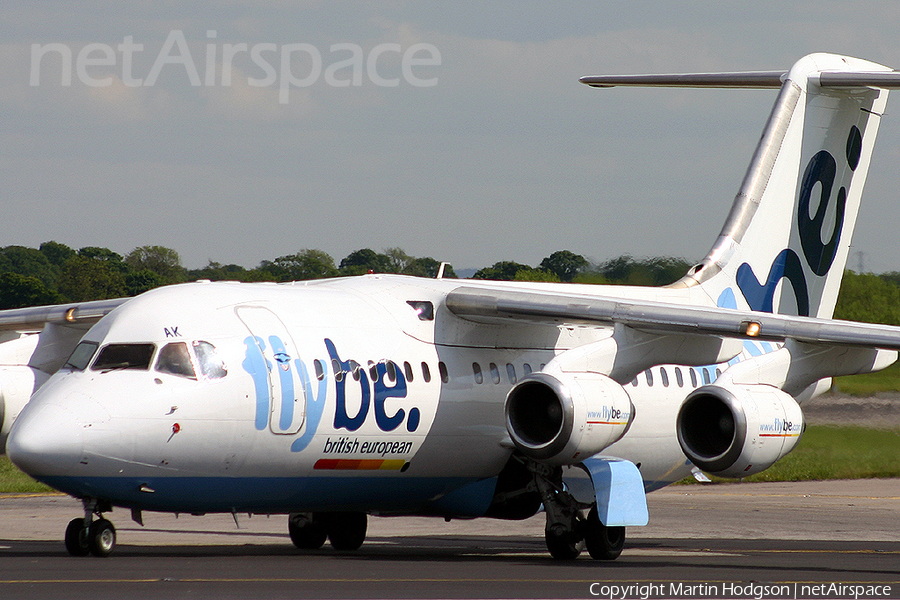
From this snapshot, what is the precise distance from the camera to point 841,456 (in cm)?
2388

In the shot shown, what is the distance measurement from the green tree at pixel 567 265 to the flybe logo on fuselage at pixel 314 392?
13764 mm

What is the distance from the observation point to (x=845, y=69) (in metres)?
19.2

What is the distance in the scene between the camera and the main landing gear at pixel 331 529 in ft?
50.2

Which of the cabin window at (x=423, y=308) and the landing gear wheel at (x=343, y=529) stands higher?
the cabin window at (x=423, y=308)

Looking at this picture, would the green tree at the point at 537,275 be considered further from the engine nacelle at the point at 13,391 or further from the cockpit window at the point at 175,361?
the cockpit window at the point at 175,361

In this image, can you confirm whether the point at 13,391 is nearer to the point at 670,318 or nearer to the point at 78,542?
the point at 78,542

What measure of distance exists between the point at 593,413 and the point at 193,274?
3842 cm

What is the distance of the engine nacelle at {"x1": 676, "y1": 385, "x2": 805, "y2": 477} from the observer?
13.2 m

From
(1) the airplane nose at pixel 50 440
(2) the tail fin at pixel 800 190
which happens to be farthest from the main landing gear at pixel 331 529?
(2) the tail fin at pixel 800 190

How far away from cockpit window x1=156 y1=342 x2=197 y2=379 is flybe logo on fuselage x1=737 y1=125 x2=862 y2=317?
8847 millimetres

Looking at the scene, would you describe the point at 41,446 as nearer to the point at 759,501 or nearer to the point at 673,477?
the point at 673,477

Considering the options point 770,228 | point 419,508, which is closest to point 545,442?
point 419,508

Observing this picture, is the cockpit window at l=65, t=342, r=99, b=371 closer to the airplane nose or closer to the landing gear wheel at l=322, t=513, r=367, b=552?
the airplane nose

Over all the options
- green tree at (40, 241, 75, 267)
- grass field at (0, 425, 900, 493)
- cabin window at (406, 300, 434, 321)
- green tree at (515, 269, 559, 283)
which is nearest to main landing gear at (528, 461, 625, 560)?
cabin window at (406, 300, 434, 321)
